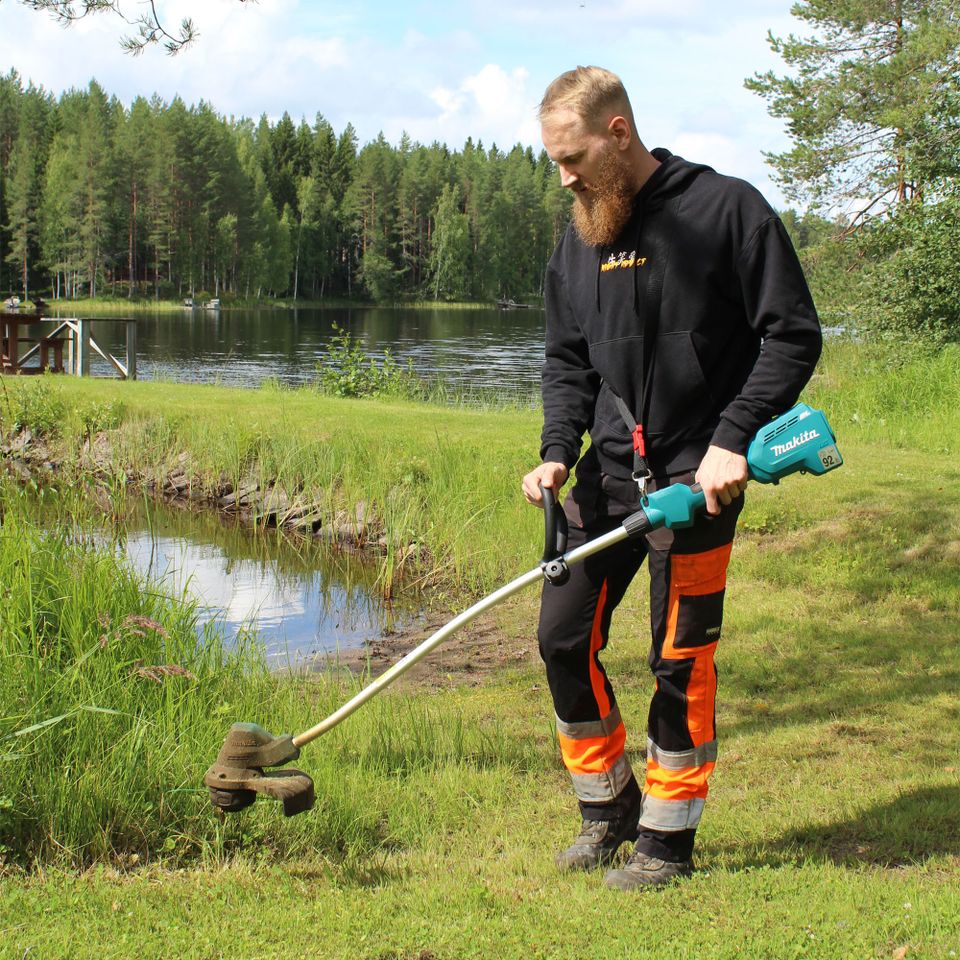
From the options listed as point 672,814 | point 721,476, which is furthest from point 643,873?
point 721,476

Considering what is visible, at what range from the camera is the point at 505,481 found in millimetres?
9828

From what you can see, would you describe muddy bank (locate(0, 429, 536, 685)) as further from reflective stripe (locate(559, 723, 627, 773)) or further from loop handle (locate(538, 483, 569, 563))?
loop handle (locate(538, 483, 569, 563))

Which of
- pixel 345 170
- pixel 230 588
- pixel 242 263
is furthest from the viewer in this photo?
pixel 345 170

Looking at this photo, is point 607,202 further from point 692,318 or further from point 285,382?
point 285,382

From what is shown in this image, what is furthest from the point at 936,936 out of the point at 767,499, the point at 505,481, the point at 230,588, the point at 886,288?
the point at 886,288

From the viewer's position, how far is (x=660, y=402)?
11.0ft

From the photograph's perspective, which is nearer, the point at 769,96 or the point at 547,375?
the point at 547,375

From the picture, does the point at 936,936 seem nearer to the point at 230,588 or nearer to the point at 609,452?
the point at 609,452

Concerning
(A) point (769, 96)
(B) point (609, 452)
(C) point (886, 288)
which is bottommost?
(B) point (609, 452)

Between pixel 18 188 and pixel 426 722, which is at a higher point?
pixel 18 188

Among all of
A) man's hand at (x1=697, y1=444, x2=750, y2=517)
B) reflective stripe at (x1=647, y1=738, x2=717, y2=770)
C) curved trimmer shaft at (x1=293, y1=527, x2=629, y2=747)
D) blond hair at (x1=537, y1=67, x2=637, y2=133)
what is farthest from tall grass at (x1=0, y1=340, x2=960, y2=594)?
man's hand at (x1=697, y1=444, x2=750, y2=517)

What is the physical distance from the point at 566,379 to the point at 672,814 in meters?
1.45

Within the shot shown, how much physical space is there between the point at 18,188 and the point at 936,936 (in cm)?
8440

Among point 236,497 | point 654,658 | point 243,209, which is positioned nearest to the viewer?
point 654,658
